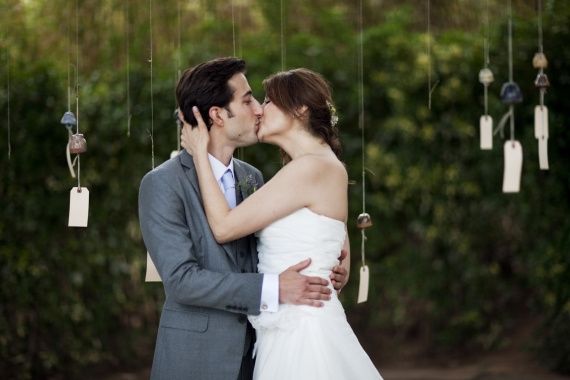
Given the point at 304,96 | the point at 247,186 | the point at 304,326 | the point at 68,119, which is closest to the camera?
the point at 304,326

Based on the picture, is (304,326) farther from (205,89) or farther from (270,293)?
(205,89)

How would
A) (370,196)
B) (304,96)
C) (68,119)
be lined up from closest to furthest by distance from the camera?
(304,96), (68,119), (370,196)

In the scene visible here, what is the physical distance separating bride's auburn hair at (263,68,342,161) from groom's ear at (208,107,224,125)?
0.17 metres

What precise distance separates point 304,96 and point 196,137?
0.37 m

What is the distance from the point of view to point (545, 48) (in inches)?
213

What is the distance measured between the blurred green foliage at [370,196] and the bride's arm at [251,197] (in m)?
2.79

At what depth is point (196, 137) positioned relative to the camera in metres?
3.04

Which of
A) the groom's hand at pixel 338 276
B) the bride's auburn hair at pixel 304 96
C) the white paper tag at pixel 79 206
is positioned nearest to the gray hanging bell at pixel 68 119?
the white paper tag at pixel 79 206

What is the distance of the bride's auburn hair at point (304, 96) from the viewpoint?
3111 millimetres

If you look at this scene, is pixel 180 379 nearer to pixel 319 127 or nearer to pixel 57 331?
pixel 319 127

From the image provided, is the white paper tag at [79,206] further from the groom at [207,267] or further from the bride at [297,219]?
the bride at [297,219]

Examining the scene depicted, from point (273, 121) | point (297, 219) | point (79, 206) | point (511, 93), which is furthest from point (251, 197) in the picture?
point (511, 93)

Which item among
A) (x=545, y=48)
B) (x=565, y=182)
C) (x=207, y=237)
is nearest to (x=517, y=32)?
(x=545, y=48)

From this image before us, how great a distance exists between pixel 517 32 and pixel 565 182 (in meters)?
0.89
